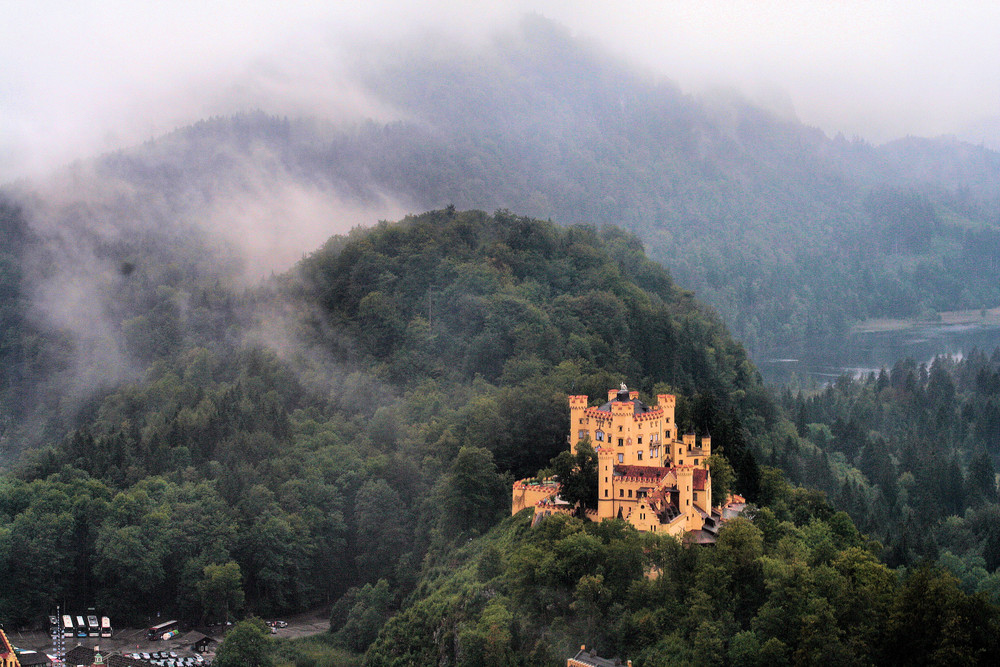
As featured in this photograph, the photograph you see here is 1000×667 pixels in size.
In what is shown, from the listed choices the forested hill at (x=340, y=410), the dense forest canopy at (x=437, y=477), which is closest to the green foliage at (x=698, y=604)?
the dense forest canopy at (x=437, y=477)

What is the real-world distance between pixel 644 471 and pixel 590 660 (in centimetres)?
888

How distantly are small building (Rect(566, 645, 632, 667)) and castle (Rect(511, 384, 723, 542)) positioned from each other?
5.78 metres

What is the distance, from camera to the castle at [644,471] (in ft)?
181

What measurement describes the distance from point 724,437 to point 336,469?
83.5 ft

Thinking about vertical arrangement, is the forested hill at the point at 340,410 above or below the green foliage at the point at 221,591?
above

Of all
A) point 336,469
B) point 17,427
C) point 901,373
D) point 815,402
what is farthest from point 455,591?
point 901,373

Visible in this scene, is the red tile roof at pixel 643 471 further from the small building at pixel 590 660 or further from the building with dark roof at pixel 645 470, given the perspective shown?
the small building at pixel 590 660

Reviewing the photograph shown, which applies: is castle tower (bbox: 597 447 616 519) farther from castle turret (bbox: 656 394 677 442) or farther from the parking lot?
the parking lot

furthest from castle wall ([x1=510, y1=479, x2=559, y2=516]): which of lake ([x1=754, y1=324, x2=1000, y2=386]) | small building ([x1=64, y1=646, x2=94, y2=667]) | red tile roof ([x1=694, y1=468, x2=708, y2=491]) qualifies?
lake ([x1=754, y1=324, x2=1000, y2=386])

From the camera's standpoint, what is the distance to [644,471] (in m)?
56.1

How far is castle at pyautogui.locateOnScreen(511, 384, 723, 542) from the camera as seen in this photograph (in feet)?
181

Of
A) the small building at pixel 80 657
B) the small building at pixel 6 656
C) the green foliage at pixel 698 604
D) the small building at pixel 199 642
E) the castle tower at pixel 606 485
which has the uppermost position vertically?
the castle tower at pixel 606 485

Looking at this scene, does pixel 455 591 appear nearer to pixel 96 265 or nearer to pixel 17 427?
pixel 17 427

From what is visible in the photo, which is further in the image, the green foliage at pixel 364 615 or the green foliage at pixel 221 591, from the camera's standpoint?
the green foliage at pixel 221 591
